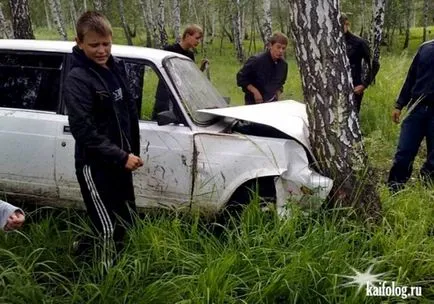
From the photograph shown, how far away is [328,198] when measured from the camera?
3533mm

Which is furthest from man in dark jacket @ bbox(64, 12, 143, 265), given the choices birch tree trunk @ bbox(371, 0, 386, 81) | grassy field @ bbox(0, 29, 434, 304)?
birch tree trunk @ bbox(371, 0, 386, 81)

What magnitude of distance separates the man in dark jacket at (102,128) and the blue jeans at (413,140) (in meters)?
2.81

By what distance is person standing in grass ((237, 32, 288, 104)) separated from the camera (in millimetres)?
5984

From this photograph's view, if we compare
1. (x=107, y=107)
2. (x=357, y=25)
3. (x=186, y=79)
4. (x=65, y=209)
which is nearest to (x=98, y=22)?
(x=107, y=107)

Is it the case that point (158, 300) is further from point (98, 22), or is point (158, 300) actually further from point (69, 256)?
point (98, 22)

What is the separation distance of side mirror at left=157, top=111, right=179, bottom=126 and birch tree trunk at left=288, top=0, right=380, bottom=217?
1.13m

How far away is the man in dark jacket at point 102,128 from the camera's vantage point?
2.86m

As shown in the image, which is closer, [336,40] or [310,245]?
[310,245]

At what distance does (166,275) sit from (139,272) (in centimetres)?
17

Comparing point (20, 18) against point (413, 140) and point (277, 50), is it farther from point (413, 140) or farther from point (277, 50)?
point (413, 140)

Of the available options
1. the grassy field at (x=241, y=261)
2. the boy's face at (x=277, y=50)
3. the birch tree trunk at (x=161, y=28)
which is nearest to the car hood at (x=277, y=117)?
the grassy field at (x=241, y=261)

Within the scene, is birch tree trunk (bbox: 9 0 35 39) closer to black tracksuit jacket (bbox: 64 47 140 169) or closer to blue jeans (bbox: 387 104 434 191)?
black tracksuit jacket (bbox: 64 47 140 169)

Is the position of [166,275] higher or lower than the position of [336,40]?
lower

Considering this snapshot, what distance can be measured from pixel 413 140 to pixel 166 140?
259 centimetres
